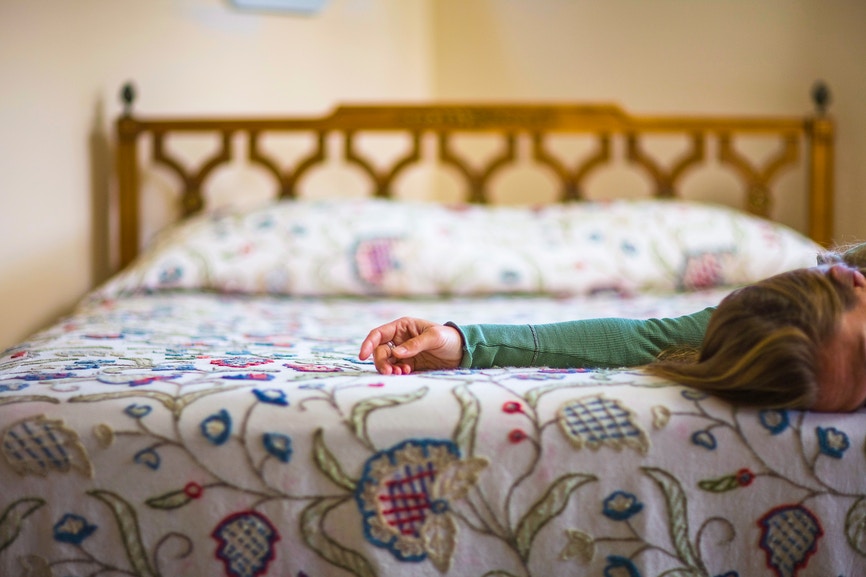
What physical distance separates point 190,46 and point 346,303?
3.62 feet

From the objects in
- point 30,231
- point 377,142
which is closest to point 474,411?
point 30,231

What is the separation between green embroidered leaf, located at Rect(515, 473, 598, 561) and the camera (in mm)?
829

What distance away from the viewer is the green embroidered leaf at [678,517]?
84 cm

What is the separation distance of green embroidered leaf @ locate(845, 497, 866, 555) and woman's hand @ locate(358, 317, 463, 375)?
17.8 inches

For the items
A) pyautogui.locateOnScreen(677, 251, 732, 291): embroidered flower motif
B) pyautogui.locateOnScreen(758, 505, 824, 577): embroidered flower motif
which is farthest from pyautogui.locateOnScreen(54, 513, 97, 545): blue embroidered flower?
→ pyautogui.locateOnScreen(677, 251, 732, 291): embroidered flower motif

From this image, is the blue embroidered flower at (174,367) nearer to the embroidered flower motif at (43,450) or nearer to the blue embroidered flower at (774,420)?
the embroidered flower motif at (43,450)

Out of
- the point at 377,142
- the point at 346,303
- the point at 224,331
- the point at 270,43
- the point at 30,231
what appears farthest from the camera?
the point at 377,142

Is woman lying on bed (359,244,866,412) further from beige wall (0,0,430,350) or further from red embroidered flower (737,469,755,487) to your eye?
beige wall (0,0,430,350)

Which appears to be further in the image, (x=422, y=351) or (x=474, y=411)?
(x=422, y=351)

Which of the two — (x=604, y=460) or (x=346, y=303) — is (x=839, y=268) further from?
(x=346, y=303)

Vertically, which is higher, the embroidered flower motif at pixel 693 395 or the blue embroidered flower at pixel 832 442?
the embroidered flower motif at pixel 693 395

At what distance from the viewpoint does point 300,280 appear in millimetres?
2010

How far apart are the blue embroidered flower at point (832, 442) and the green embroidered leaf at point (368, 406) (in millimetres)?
403

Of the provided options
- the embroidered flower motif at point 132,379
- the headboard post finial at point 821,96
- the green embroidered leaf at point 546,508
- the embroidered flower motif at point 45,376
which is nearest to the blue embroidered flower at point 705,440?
the green embroidered leaf at point 546,508
